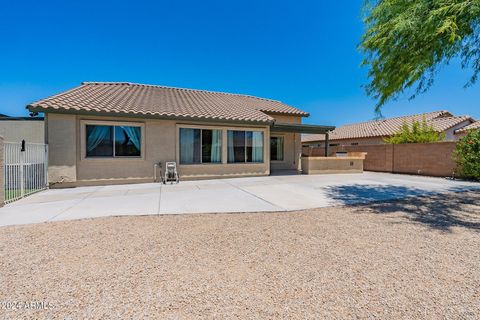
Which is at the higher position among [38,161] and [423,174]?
[38,161]

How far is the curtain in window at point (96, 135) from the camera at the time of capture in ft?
33.3

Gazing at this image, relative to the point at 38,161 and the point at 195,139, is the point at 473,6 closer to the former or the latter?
the point at 195,139

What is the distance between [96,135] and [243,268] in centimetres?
982

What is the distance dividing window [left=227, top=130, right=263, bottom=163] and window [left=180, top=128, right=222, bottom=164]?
714 mm

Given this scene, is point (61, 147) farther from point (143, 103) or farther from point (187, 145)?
point (187, 145)

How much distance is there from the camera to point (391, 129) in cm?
2462

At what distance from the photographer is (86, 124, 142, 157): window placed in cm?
1019

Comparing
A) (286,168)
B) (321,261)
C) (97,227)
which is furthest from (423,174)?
(97,227)

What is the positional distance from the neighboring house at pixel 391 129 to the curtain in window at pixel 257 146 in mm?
14117

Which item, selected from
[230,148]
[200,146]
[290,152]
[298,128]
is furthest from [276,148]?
[200,146]

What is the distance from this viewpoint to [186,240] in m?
4.28

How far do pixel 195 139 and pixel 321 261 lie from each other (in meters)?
9.71

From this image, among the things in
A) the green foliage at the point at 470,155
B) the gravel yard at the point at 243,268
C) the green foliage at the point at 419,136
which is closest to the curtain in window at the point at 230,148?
the gravel yard at the point at 243,268

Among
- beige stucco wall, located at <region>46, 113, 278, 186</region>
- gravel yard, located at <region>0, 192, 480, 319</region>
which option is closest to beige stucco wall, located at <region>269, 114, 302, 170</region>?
beige stucco wall, located at <region>46, 113, 278, 186</region>
